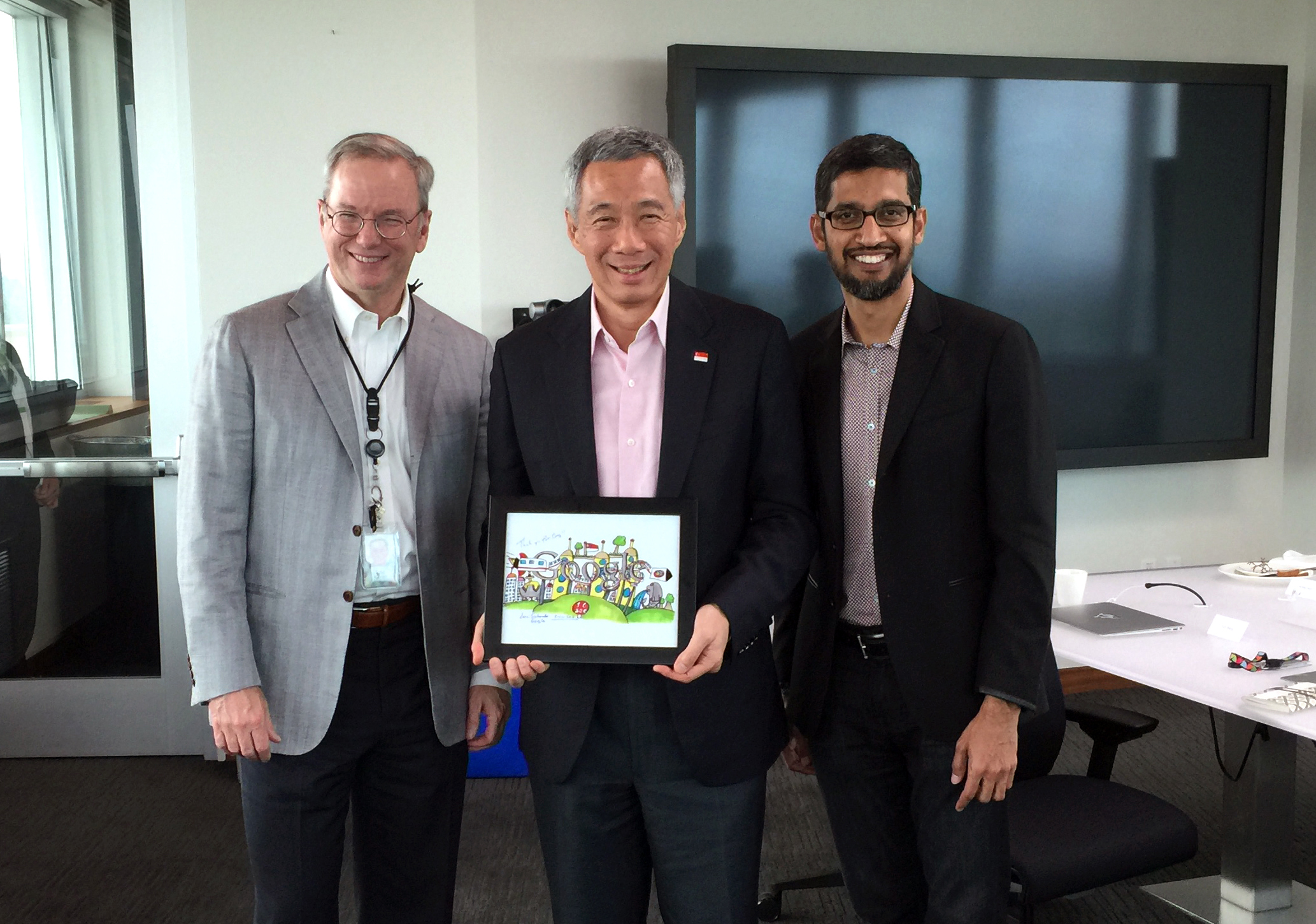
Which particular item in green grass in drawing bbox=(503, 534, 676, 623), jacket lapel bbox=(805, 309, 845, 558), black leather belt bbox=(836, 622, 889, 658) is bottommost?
black leather belt bbox=(836, 622, 889, 658)

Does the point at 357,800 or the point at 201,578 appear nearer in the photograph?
the point at 201,578

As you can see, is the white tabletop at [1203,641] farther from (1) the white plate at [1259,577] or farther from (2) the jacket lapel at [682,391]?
(2) the jacket lapel at [682,391]

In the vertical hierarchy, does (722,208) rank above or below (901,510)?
above

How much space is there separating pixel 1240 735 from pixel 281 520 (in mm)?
2240

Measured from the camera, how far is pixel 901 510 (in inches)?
68.4

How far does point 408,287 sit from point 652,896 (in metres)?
1.82

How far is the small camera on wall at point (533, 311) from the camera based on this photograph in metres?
3.68

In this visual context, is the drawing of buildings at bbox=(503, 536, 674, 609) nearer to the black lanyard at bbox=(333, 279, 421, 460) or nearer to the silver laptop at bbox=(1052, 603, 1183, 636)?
the black lanyard at bbox=(333, 279, 421, 460)

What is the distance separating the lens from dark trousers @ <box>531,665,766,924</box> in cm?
163

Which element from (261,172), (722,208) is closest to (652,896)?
(722,208)

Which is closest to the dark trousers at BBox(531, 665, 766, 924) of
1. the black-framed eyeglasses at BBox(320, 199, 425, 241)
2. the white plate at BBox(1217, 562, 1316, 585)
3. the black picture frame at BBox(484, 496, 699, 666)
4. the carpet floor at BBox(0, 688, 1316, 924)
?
the black picture frame at BBox(484, 496, 699, 666)

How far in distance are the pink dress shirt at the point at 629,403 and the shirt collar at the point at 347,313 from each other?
406 millimetres

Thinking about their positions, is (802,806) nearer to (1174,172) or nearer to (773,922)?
(773,922)

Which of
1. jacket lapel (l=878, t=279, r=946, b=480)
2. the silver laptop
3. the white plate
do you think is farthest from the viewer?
the white plate
